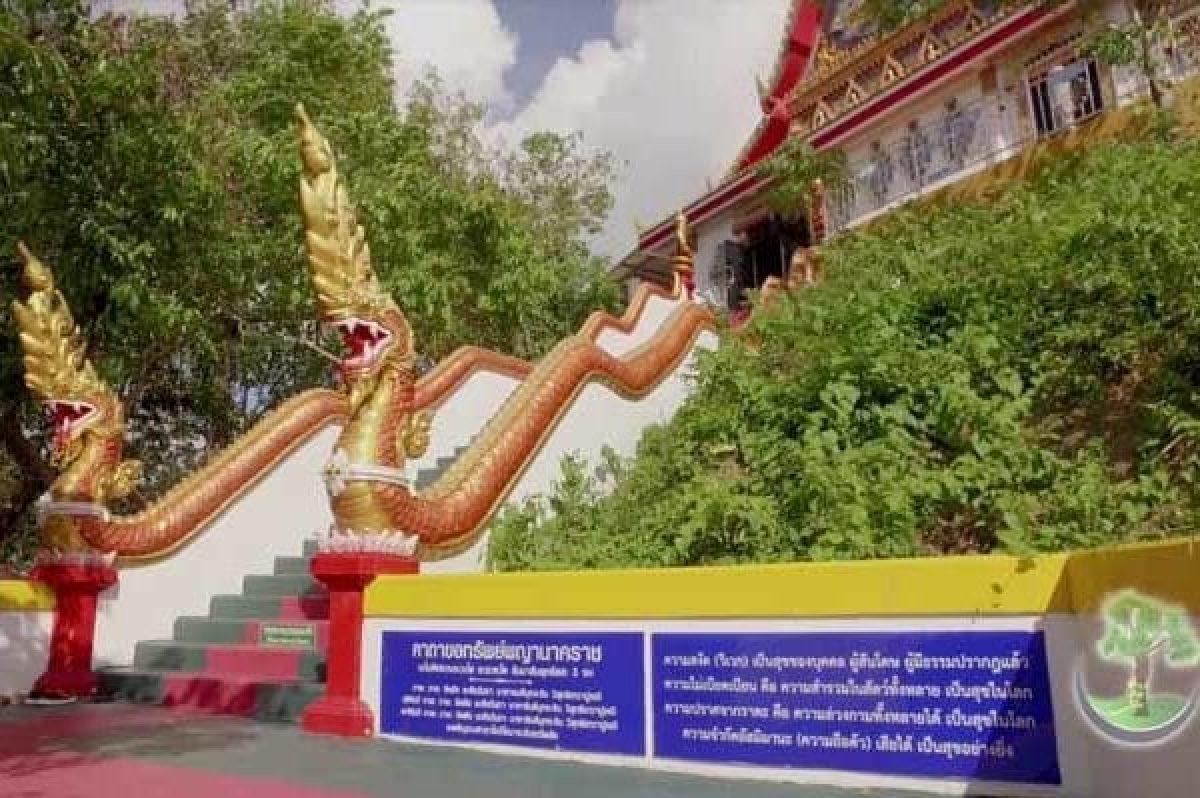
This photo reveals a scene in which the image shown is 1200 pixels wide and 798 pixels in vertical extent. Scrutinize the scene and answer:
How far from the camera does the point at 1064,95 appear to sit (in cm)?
1469

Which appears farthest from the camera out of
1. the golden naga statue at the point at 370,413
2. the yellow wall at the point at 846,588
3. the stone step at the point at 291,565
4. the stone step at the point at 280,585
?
the stone step at the point at 291,565

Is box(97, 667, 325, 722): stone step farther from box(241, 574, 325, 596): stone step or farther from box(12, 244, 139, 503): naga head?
box(12, 244, 139, 503): naga head

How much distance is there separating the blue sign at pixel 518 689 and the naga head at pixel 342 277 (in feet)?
5.48

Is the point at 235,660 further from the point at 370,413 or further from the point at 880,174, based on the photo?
the point at 880,174

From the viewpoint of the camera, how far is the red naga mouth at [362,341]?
19.5 feet

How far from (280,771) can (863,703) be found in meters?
2.62

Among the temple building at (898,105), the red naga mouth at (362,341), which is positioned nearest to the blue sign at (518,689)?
the red naga mouth at (362,341)

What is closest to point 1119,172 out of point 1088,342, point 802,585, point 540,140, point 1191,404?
point 1088,342

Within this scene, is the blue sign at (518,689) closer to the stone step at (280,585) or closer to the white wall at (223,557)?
the stone step at (280,585)

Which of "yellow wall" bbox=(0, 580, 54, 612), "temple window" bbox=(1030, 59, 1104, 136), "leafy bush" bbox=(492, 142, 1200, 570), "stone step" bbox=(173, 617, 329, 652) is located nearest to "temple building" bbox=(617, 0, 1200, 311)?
"temple window" bbox=(1030, 59, 1104, 136)

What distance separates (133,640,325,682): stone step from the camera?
6.43 m

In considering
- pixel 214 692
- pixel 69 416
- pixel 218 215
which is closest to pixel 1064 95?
pixel 218 215

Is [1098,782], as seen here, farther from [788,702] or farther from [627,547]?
[627,547]

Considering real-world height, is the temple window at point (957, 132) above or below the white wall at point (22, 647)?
above
